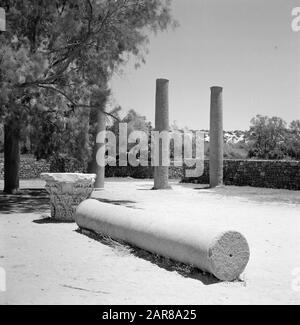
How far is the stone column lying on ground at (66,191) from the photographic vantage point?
11781mm

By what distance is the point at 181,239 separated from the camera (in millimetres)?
6973

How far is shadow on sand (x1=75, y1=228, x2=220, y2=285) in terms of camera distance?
6.46 metres

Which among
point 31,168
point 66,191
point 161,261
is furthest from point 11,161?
point 31,168

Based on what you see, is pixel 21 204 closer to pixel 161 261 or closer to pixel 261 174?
pixel 161 261

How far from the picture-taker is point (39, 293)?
5527 mm

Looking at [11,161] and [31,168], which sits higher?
[11,161]

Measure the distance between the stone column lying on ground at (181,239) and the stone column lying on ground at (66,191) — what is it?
2.34m

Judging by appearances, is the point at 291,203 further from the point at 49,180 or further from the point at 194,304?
the point at 194,304

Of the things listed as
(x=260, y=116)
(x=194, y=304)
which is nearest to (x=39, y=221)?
(x=194, y=304)

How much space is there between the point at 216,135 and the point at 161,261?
21370mm

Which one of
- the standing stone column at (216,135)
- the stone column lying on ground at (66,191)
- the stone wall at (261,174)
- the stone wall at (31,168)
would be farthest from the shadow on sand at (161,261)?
the stone wall at (31,168)

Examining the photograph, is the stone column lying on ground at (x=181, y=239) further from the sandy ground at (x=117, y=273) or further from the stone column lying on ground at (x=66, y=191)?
the stone column lying on ground at (x=66, y=191)

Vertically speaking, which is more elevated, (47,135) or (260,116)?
(260,116)

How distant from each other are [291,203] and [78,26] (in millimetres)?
9563
